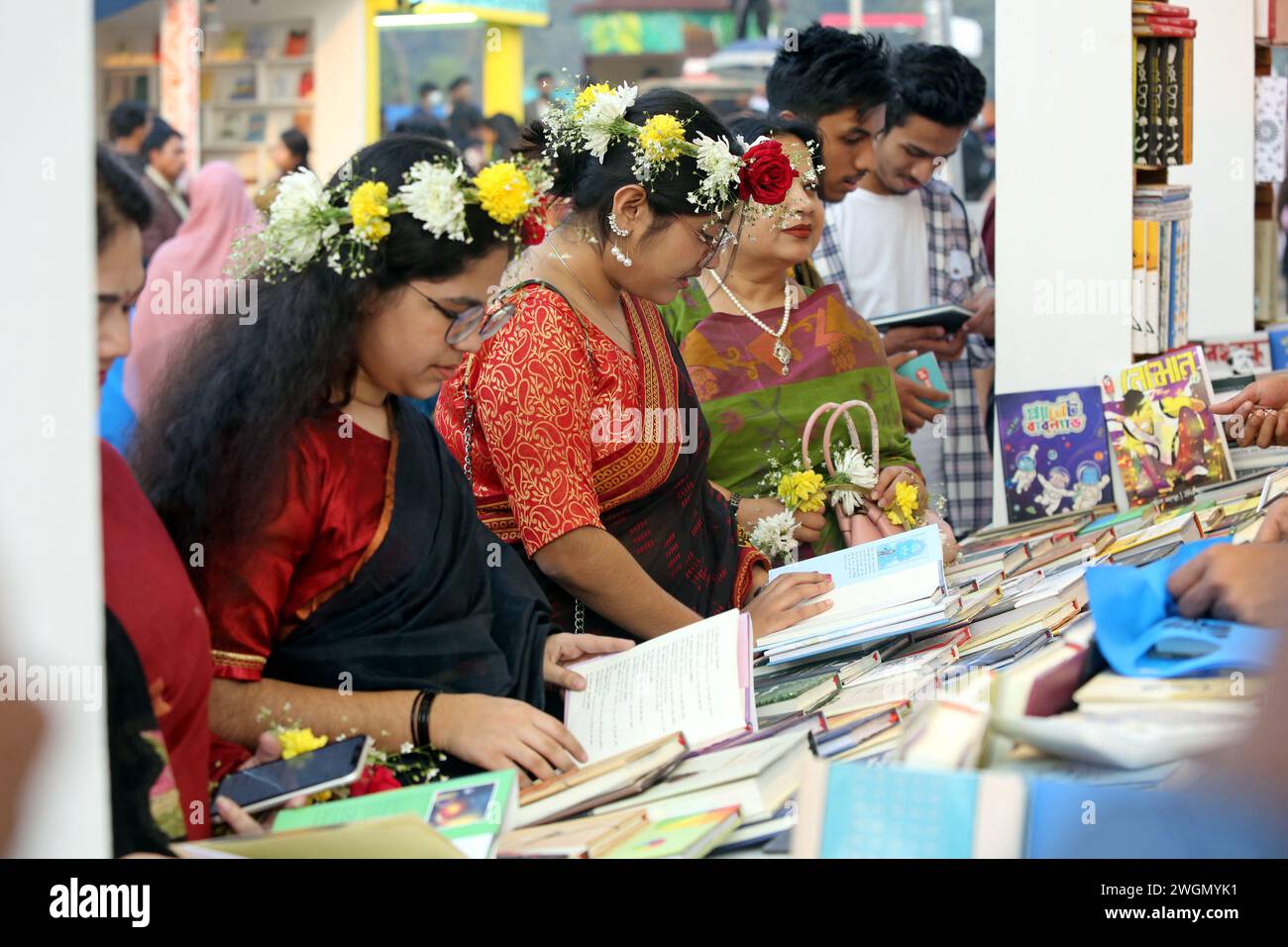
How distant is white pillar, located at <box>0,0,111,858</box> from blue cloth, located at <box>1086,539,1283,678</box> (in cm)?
110

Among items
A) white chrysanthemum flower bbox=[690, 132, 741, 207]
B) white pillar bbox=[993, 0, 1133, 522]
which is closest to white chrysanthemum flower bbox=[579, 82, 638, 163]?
white chrysanthemum flower bbox=[690, 132, 741, 207]

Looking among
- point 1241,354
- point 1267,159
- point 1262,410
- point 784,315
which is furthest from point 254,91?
point 1262,410

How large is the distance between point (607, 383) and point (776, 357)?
2.59 ft

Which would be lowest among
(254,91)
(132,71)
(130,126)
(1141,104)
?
(1141,104)

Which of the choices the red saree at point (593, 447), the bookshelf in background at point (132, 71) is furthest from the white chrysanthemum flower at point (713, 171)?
the bookshelf in background at point (132, 71)

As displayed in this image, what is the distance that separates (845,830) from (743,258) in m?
2.03

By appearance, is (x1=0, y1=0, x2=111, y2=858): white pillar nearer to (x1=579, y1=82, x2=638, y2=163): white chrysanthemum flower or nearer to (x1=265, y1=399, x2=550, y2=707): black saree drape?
(x1=265, y1=399, x2=550, y2=707): black saree drape

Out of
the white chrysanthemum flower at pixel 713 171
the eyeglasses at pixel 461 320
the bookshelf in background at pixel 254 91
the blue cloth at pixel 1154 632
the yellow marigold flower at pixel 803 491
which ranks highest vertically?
the bookshelf in background at pixel 254 91

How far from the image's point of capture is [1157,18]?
4.07 metres

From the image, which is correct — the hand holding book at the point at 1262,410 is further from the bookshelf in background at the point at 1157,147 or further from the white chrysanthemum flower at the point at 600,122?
the white chrysanthemum flower at the point at 600,122

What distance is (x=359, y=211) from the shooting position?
200cm

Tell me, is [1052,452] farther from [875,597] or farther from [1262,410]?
[875,597]

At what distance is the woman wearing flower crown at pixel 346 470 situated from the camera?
1924 mm

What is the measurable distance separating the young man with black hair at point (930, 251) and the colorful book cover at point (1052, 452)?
1.21 ft
